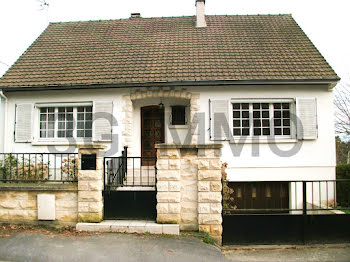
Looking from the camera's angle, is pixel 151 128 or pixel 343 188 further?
pixel 151 128

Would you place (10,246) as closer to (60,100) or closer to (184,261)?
(184,261)

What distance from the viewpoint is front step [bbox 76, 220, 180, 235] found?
552 centimetres

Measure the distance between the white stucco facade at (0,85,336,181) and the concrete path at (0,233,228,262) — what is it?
3978 mm

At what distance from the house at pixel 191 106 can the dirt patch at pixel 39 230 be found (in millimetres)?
3006

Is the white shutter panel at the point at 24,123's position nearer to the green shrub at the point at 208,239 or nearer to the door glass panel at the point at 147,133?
the door glass panel at the point at 147,133

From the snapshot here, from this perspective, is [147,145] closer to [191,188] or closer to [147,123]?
[147,123]

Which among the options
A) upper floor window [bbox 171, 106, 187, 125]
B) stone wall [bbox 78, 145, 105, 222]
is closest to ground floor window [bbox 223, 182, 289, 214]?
upper floor window [bbox 171, 106, 187, 125]

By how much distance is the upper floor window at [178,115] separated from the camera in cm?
985

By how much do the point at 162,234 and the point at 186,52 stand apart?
7.12 m

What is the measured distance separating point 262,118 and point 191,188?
15.4 ft

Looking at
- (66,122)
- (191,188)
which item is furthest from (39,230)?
(66,122)

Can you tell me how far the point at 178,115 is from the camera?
989cm

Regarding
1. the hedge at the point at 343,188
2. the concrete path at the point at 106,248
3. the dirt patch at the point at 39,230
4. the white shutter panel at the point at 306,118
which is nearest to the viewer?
the concrete path at the point at 106,248

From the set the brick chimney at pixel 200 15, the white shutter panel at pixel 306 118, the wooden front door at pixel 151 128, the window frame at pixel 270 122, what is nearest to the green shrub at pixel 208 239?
the window frame at pixel 270 122
